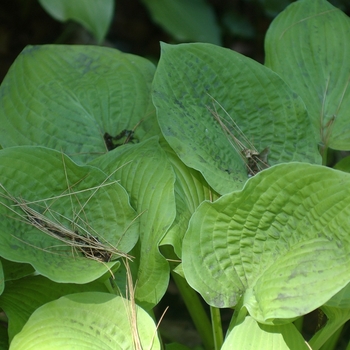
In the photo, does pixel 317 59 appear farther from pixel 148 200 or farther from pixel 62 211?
pixel 62 211

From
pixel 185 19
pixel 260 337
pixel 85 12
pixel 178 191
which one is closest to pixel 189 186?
pixel 178 191

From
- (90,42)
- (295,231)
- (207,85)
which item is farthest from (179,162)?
(90,42)

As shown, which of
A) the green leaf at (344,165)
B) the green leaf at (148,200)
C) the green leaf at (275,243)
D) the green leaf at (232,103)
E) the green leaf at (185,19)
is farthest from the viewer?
the green leaf at (185,19)

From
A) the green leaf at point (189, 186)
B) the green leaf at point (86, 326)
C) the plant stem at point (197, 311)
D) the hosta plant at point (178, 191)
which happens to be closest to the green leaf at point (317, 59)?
the hosta plant at point (178, 191)

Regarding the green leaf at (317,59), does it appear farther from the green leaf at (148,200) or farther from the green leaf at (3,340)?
the green leaf at (3,340)

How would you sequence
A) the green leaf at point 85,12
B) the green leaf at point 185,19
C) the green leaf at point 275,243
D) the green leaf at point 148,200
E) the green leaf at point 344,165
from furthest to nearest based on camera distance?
1. the green leaf at point 185,19
2. the green leaf at point 85,12
3. the green leaf at point 344,165
4. the green leaf at point 148,200
5. the green leaf at point 275,243

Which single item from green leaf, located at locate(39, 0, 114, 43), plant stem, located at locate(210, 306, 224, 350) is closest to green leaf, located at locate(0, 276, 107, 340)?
plant stem, located at locate(210, 306, 224, 350)

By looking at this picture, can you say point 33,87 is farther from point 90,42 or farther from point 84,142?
point 90,42

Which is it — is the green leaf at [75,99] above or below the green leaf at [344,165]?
above
